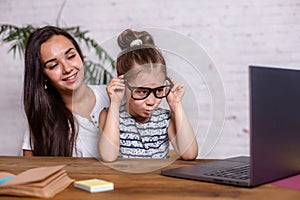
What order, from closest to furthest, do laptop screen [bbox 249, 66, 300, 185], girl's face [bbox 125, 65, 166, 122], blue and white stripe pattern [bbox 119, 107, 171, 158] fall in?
laptop screen [bbox 249, 66, 300, 185] < girl's face [bbox 125, 65, 166, 122] < blue and white stripe pattern [bbox 119, 107, 171, 158]

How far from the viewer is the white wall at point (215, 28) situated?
2.60 metres

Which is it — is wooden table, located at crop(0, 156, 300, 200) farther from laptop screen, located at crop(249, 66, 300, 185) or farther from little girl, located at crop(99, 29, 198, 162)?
little girl, located at crop(99, 29, 198, 162)

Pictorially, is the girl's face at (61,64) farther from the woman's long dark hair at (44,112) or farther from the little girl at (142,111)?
the little girl at (142,111)

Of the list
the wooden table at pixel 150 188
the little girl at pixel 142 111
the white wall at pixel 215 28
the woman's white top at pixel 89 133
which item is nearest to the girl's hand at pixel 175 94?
the little girl at pixel 142 111

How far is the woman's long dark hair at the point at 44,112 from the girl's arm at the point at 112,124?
34 centimetres

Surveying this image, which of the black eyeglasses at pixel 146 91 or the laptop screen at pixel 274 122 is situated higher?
the black eyeglasses at pixel 146 91

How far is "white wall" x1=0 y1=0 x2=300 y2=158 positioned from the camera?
2.60 m

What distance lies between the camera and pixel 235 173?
0.99 metres

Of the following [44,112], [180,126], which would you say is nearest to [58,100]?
[44,112]

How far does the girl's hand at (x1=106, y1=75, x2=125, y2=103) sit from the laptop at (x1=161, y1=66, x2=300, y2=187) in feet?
1.25

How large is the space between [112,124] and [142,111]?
10 cm

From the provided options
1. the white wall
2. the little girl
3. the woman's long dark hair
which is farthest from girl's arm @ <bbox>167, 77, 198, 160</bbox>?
the white wall

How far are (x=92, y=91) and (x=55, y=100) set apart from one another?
0.16 metres

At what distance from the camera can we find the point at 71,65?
1.79 metres
